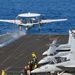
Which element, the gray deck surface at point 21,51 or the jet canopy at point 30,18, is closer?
the gray deck surface at point 21,51

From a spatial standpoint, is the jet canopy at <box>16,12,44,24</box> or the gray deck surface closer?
the gray deck surface

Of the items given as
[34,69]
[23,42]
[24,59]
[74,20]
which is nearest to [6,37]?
[23,42]

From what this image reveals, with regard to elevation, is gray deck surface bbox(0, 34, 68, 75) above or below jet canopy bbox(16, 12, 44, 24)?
below

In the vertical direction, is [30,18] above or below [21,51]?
above

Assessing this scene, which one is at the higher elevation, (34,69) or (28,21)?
(28,21)

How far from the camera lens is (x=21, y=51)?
Result: 218ft

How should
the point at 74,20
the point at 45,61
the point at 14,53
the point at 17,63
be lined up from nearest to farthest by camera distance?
the point at 45,61 → the point at 17,63 → the point at 14,53 → the point at 74,20

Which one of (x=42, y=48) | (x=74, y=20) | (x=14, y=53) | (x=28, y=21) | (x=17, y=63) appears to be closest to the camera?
(x=17, y=63)

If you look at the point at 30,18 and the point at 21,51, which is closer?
the point at 21,51

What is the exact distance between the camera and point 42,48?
6950cm

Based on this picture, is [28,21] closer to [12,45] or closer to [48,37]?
[48,37]

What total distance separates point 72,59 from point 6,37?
39427 millimetres

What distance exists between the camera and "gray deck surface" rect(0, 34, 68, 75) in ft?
180

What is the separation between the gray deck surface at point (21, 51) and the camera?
180 feet
